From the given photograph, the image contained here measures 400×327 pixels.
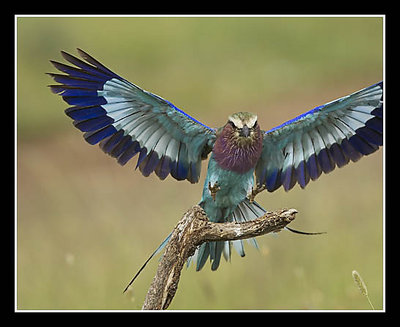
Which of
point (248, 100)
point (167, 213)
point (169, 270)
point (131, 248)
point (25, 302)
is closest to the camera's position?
point (169, 270)

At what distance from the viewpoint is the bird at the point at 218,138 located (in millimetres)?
3646

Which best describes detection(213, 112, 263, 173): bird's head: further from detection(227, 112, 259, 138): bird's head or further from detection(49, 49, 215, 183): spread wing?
detection(49, 49, 215, 183): spread wing

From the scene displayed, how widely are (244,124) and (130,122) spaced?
0.59 meters

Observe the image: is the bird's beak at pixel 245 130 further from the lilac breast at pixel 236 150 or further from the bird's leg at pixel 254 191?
the bird's leg at pixel 254 191

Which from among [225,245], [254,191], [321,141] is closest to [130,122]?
[254,191]

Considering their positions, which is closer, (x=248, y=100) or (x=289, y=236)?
(x=289, y=236)

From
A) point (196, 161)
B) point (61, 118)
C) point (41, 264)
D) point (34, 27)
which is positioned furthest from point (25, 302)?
point (34, 27)

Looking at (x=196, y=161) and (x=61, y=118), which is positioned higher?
(x=61, y=118)

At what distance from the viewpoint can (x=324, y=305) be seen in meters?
5.19

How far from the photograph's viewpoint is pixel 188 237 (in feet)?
10.6

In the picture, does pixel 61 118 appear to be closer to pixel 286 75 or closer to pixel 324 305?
pixel 286 75

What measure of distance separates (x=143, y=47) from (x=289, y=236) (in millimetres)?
6383

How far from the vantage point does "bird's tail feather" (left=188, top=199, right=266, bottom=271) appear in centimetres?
393

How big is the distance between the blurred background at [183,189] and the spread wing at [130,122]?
0.74 m
